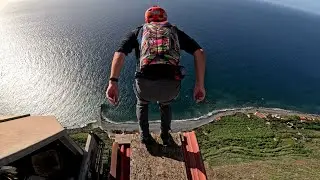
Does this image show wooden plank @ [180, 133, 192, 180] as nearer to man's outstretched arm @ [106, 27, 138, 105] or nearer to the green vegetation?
man's outstretched arm @ [106, 27, 138, 105]

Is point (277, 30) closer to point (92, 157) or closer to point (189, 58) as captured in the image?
point (189, 58)

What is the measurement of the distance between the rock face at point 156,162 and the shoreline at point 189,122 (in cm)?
4178

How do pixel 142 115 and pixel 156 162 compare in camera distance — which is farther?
pixel 142 115

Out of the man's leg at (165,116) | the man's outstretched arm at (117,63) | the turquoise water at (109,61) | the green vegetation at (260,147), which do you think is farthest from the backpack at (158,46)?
the turquoise water at (109,61)

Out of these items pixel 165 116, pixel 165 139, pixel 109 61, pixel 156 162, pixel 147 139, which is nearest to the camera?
pixel 156 162

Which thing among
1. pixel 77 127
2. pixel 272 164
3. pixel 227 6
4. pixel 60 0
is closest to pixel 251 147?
pixel 272 164

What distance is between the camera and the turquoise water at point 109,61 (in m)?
64.3

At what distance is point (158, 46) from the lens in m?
9.49

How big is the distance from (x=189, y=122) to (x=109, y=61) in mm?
23674

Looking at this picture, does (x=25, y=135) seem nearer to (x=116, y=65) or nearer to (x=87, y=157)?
(x=87, y=157)

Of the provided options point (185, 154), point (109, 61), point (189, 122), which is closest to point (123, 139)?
point (185, 154)

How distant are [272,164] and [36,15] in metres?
71.5

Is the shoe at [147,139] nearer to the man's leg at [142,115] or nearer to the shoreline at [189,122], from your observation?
the man's leg at [142,115]

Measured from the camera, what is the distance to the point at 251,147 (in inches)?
2136
